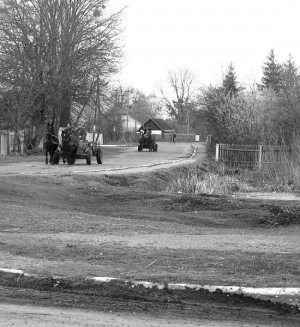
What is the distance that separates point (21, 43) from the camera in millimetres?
44344

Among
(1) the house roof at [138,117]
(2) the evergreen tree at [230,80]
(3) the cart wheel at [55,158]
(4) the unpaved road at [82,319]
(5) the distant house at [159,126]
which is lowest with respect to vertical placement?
(4) the unpaved road at [82,319]

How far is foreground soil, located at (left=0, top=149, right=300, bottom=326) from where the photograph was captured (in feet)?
24.6

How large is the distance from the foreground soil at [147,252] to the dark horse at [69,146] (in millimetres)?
11328

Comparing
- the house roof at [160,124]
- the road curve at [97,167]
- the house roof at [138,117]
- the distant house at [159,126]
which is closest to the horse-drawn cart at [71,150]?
the road curve at [97,167]

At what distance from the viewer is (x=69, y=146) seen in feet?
98.9

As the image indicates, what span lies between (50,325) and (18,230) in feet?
19.7

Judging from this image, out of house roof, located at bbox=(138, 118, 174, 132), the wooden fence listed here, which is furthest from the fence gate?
house roof, located at bbox=(138, 118, 174, 132)

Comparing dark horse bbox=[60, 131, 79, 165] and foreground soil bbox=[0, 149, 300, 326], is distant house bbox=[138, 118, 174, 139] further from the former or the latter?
foreground soil bbox=[0, 149, 300, 326]

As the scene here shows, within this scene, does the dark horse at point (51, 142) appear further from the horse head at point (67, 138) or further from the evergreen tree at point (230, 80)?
the evergreen tree at point (230, 80)

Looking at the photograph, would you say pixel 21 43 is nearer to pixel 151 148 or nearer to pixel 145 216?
pixel 151 148

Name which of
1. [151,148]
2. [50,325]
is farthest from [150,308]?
[151,148]

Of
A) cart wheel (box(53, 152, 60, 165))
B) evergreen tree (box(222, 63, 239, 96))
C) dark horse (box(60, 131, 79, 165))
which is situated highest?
evergreen tree (box(222, 63, 239, 96))

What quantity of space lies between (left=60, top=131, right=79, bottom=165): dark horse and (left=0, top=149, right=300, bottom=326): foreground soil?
37.2ft

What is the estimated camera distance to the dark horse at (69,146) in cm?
3000
